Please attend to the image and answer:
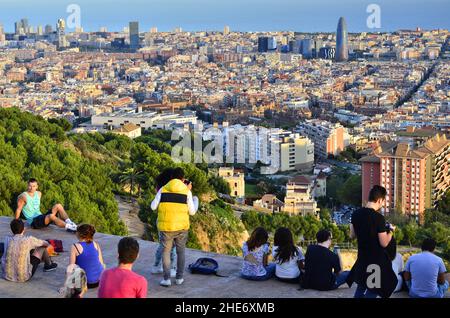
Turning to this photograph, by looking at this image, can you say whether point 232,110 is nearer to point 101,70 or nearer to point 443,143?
point 443,143

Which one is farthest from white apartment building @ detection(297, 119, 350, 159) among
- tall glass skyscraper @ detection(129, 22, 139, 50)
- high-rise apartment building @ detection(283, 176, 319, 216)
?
tall glass skyscraper @ detection(129, 22, 139, 50)

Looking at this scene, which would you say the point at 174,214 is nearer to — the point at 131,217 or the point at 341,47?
the point at 131,217

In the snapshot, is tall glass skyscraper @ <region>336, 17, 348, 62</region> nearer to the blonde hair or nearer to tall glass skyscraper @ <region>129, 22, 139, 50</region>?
tall glass skyscraper @ <region>129, 22, 139, 50</region>

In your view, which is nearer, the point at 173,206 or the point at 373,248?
the point at 373,248

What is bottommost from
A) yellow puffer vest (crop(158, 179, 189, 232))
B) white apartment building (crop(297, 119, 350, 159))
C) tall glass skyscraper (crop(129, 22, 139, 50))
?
white apartment building (crop(297, 119, 350, 159))

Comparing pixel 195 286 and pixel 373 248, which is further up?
pixel 373 248

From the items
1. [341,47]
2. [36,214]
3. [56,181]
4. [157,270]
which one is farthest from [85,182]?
[341,47]
